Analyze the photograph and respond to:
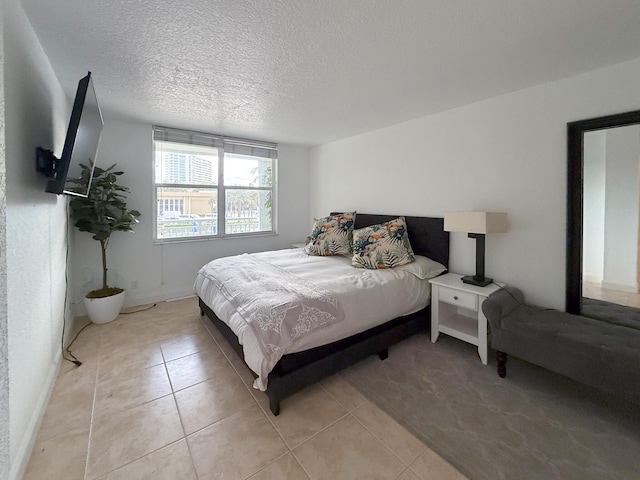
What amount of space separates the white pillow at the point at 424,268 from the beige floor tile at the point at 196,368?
1.83 metres

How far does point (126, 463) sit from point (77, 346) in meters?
1.65

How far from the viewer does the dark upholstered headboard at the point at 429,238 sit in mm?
2842

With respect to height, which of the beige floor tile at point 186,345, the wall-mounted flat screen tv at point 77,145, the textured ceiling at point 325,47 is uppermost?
the textured ceiling at point 325,47

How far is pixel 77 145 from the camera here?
1672 mm

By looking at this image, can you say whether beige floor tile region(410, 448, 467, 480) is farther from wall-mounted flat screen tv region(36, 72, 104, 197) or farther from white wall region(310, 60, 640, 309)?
wall-mounted flat screen tv region(36, 72, 104, 197)

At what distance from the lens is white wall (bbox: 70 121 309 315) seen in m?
3.11

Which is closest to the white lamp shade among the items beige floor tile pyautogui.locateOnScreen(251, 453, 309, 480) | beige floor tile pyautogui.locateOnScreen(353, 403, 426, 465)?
beige floor tile pyautogui.locateOnScreen(353, 403, 426, 465)

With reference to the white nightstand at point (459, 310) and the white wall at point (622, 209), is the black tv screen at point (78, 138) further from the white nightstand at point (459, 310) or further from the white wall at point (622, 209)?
the white wall at point (622, 209)

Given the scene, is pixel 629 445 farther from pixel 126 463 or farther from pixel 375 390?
pixel 126 463

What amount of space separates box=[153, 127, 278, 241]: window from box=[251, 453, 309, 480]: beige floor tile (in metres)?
3.18

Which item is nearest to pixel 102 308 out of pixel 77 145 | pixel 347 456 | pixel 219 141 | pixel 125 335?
pixel 125 335

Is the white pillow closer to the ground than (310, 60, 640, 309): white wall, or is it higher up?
closer to the ground

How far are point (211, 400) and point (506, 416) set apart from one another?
6.22 feet

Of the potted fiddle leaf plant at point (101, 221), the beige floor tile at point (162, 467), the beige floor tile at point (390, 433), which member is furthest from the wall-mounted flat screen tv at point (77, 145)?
the beige floor tile at point (390, 433)
